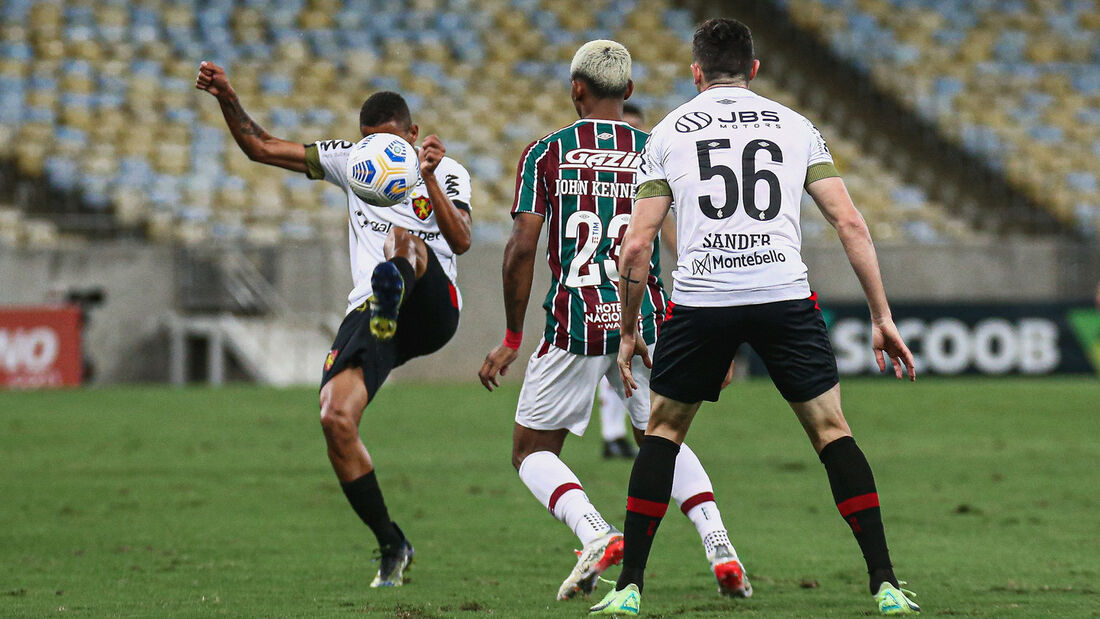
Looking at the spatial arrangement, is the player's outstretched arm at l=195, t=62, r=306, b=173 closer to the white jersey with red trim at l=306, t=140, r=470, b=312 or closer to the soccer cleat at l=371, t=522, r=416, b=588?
the white jersey with red trim at l=306, t=140, r=470, b=312

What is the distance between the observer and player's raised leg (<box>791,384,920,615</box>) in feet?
15.2

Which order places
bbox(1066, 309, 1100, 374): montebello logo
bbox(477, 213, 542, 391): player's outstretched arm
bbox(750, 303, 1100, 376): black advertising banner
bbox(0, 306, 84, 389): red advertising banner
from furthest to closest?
bbox(1066, 309, 1100, 374): montebello logo, bbox(750, 303, 1100, 376): black advertising banner, bbox(0, 306, 84, 389): red advertising banner, bbox(477, 213, 542, 391): player's outstretched arm

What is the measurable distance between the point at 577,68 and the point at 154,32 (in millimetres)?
20180

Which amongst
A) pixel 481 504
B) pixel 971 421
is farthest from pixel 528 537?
pixel 971 421

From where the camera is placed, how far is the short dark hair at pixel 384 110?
591 cm

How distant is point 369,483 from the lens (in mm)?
5637

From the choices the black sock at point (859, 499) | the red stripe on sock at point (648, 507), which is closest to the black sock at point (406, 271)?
the red stripe on sock at point (648, 507)

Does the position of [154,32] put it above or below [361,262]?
above

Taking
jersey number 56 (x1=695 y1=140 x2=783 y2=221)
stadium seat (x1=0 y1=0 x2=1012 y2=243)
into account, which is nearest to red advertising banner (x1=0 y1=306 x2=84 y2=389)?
stadium seat (x1=0 y1=0 x2=1012 y2=243)

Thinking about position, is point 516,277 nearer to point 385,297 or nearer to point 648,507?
point 385,297

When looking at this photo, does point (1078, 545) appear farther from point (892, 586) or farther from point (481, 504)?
point (481, 504)

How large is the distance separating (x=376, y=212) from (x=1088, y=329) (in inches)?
667

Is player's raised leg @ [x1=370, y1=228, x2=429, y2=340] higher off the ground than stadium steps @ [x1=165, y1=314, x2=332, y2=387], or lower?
higher

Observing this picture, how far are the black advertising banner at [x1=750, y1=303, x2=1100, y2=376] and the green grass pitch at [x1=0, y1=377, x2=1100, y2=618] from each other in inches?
180
